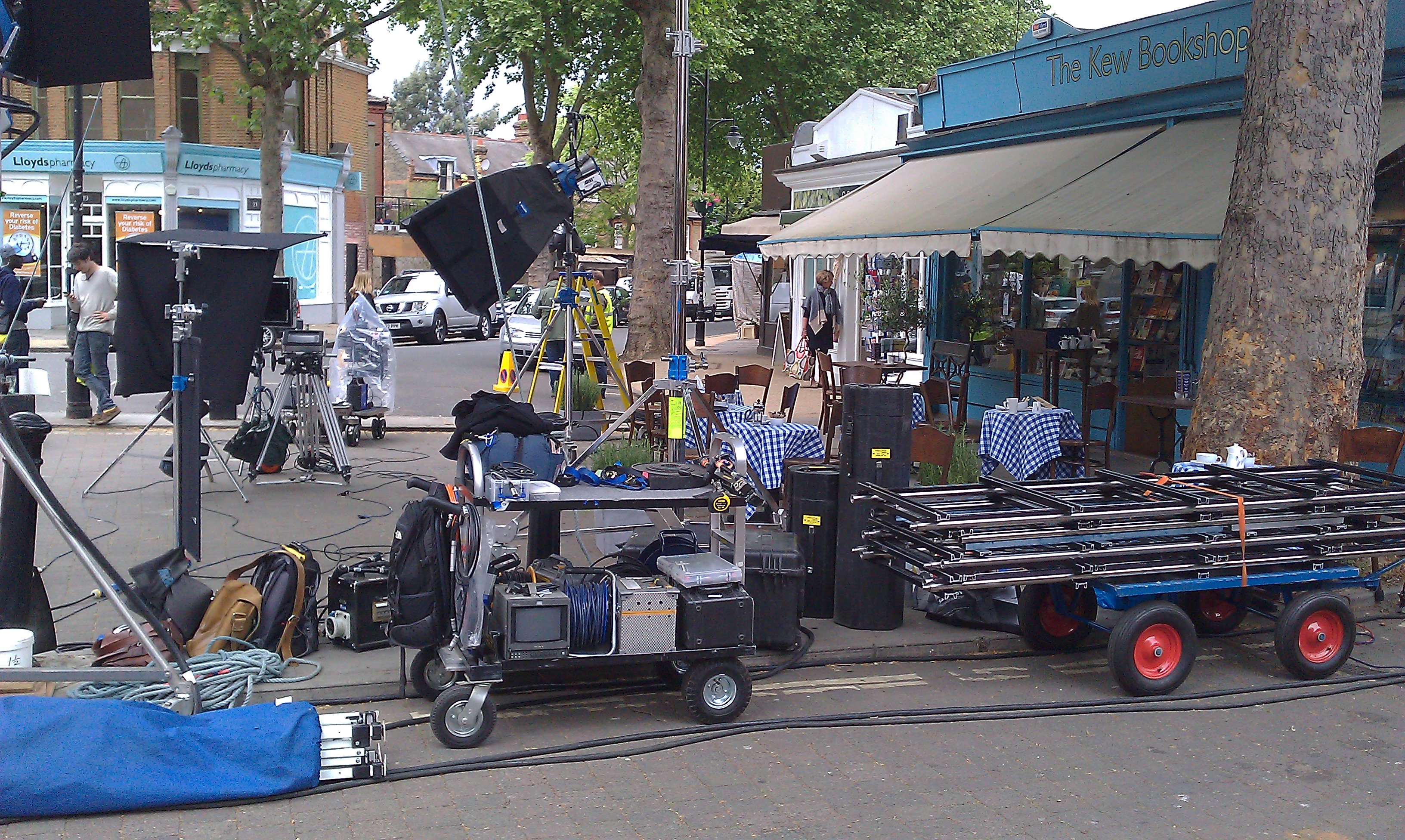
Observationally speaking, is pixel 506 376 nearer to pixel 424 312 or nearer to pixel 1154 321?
pixel 1154 321

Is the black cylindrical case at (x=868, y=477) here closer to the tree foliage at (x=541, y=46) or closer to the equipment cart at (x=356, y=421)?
the equipment cart at (x=356, y=421)

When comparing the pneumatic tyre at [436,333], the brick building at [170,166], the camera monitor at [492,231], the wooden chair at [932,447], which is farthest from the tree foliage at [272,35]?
the wooden chair at [932,447]

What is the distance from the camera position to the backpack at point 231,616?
20.1 feet

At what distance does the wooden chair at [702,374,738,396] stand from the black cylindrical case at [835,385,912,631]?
3.85 metres

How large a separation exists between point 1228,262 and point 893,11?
29.0 metres

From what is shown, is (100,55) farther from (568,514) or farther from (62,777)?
(568,514)

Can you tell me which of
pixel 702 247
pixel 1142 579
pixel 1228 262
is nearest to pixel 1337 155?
pixel 1228 262

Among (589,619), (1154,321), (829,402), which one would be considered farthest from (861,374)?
(589,619)

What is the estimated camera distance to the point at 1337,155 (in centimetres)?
762

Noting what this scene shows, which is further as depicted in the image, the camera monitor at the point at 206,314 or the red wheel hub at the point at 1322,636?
the camera monitor at the point at 206,314

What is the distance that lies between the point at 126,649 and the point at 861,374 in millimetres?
7535

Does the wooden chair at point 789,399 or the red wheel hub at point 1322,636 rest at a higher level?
the wooden chair at point 789,399

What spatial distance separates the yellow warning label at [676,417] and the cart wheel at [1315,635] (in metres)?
3.30

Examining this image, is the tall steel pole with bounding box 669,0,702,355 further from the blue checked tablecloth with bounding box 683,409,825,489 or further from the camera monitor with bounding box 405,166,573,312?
the camera monitor with bounding box 405,166,573,312
